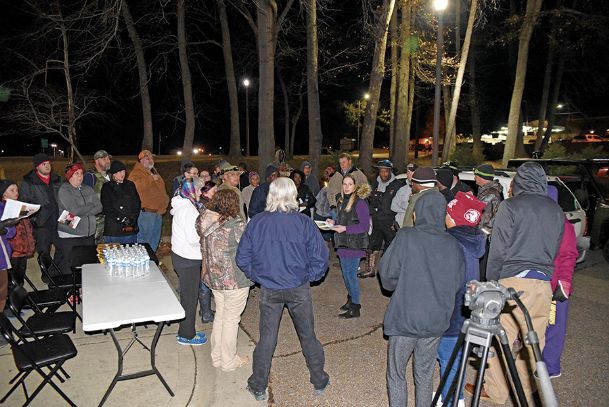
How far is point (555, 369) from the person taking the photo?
460 centimetres

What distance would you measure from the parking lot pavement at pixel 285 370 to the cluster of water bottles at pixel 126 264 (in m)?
0.91

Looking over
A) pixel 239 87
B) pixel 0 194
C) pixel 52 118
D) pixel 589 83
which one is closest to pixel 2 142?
pixel 239 87

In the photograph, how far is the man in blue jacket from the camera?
12.9 feet

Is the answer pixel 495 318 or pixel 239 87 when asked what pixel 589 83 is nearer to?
pixel 239 87

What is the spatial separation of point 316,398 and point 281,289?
1.14 metres

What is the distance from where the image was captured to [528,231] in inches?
Result: 146

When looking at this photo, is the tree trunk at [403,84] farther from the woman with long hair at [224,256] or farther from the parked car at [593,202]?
the woman with long hair at [224,256]

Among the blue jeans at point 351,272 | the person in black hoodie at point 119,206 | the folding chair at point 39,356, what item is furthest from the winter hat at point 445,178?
the folding chair at point 39,356

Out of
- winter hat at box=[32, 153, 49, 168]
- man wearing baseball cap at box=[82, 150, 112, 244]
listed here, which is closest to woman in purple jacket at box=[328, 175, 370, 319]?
man wearing baseball cap at box=[82, 150, 112, 244]

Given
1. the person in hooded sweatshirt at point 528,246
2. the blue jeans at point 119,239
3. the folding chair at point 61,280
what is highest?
the person in hooded sweatshirt at point 528,246

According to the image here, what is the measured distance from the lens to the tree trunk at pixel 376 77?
14055mm

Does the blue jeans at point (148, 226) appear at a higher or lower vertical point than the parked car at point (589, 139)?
lower

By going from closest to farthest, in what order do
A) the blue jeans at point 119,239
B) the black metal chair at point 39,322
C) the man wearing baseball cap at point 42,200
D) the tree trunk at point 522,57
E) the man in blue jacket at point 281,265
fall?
the man in blue jacket at point 281,265 → the black metal chair at point 39,322 → the man wearing baseball cap at point 42,200 → the blue jeans at point 119,239 → the tree trunk at point 522,57

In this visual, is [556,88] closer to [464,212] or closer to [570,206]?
[570,206]
